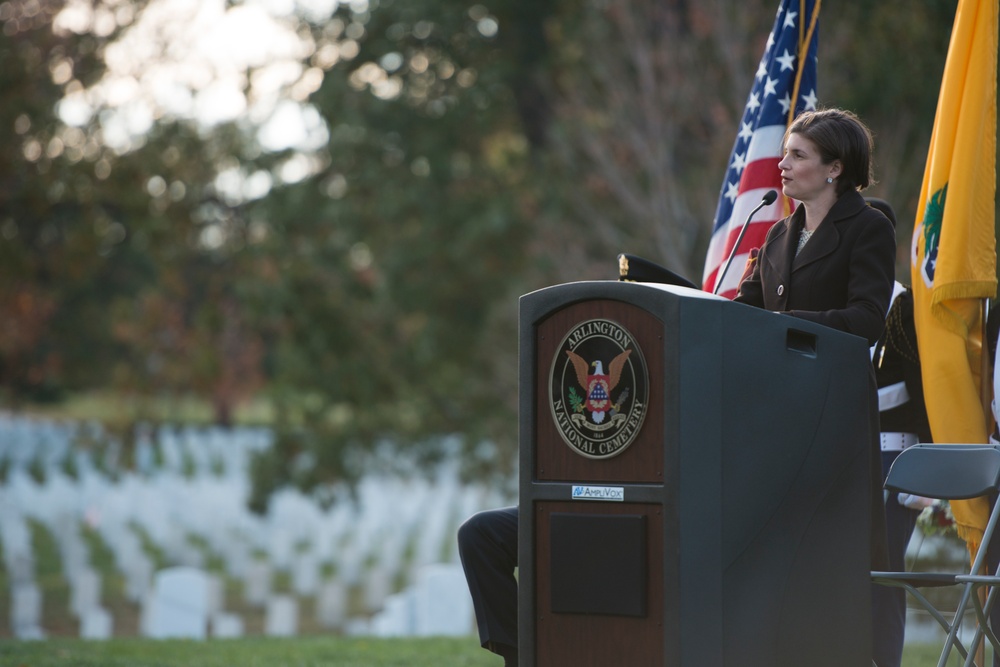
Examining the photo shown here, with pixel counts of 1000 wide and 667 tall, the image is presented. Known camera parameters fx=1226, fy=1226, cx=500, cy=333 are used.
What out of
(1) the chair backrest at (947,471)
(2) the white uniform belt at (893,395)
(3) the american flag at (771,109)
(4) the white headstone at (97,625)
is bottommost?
(4) the white headstone at (97,625)

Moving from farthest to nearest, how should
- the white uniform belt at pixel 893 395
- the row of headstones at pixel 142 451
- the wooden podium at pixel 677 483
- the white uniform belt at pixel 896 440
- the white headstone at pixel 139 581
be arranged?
the row of headstones at pixel 142 451, the white headstone at pixel 139 581, the white uniform belt at pixel 893 395, the white uniform belt at pixel 896 440, the wooden podium at pixel 677 483

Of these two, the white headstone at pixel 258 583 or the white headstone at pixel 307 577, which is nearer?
the white headstone at pixel 258 583

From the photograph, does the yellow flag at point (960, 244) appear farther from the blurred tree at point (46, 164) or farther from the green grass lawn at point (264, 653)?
the blurred tree at point (46, 164)

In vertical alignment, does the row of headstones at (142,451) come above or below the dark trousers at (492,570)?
below

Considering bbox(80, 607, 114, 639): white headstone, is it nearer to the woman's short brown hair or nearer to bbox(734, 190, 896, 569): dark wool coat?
bbox(734, 190, 896, 569): dark wool coat

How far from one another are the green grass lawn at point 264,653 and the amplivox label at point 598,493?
3.06 meters

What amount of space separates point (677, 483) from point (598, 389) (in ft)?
1.07

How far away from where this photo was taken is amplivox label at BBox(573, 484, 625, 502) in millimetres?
3043

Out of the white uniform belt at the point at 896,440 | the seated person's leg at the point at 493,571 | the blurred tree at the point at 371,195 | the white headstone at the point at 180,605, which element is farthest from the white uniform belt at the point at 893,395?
the blurred tree at the point at 371,195

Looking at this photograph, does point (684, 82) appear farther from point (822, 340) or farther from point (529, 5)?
point (822, 340)

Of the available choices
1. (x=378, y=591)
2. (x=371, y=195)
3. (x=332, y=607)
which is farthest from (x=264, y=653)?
(x=371, y=195)

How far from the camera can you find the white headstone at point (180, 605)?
9.25 metres

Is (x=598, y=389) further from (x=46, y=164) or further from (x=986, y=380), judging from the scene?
(x=46, y=164)

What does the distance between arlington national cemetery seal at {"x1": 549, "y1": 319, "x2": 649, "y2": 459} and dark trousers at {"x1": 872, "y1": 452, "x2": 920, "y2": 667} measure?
6.35 ft
